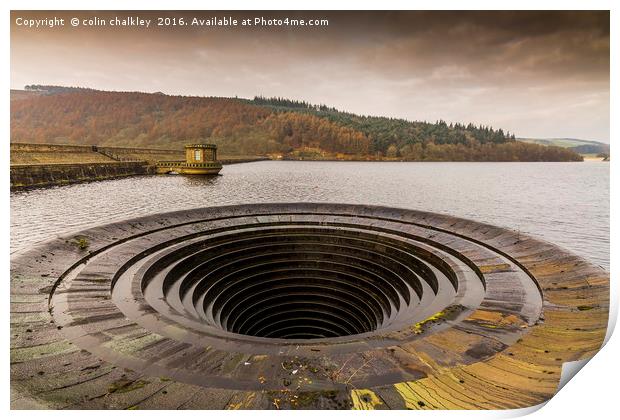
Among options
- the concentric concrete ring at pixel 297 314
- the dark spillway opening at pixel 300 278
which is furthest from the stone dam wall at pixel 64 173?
the dark spillway opening at pixel 300 278

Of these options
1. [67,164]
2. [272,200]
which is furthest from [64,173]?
[272,200]

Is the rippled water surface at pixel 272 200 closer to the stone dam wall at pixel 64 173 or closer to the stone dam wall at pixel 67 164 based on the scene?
the stone dam wall at pixel 64 173

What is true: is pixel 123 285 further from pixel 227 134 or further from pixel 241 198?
pixel 227 134

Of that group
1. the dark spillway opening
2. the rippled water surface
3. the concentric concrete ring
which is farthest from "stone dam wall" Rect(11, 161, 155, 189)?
the dark spillway opening

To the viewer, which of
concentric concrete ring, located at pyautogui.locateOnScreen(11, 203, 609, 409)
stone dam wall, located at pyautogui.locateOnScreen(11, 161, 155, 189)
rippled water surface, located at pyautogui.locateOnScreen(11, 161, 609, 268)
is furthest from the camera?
stone dam wall, located at pyautogui.locateOnScreen(11, 161, 155, 189)

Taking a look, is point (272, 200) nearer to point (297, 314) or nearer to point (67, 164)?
point (297, 314)

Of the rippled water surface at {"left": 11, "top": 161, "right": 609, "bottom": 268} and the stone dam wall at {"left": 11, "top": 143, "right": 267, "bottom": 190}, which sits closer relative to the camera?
the rippled water surface at {"left": 11, "top": 161, "right": 609, "bottom": 268}

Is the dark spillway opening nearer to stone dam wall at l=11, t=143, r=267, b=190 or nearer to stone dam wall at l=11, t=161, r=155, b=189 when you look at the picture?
stone dam wall at l=11, t=143, r=267, b=190

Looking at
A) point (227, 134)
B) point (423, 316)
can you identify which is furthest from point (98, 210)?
point (227, 134)
